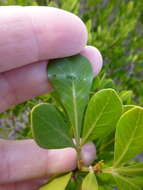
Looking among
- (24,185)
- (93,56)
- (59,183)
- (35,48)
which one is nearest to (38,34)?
(35,48)

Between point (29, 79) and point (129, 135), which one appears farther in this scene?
point (29, 79)

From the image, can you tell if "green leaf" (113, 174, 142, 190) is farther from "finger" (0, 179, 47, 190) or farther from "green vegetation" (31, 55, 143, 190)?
"finger" (0, 179, 47, 190)

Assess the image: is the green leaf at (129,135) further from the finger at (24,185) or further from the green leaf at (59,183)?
the finger at (24,185)

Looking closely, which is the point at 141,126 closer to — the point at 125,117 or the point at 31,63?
the point at 125,117

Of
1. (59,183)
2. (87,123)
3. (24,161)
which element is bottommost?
(24,161)

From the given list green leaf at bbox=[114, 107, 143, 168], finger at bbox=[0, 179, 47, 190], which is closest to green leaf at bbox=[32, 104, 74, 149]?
green leaf at bbox=[114, 107, 143, 168]

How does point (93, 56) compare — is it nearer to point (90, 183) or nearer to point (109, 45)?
point (90, 183)

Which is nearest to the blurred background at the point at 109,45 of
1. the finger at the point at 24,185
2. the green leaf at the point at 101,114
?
the finger at the point at 24,185
